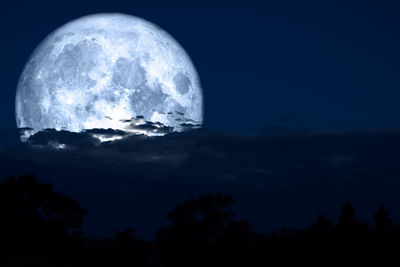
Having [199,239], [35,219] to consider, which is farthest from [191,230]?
[35,219]

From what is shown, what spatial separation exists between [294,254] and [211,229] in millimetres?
7758

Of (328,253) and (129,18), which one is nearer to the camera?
(328,253)

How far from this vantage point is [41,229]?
40562 mm

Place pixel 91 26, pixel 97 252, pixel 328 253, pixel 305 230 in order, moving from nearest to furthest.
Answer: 1. pixel 328 253
2. pixel 305 230
3. pixel 97 252
4. pixel 91 26

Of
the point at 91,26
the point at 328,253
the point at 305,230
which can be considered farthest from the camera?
the point at 91,26

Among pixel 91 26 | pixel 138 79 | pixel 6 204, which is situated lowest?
pixel 6 204

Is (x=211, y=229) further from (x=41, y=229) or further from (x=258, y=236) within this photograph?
(x=41, y=229)

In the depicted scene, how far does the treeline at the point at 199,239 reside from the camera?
1581 inches

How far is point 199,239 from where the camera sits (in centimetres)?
4800

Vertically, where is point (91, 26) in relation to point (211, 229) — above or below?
above

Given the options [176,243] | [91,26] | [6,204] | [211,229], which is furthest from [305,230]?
[91,26]

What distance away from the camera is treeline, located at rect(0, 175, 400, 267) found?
4016 centimetres

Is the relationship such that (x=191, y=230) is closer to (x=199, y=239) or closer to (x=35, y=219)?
(x=199, y=239)

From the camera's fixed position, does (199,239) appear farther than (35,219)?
Yes
